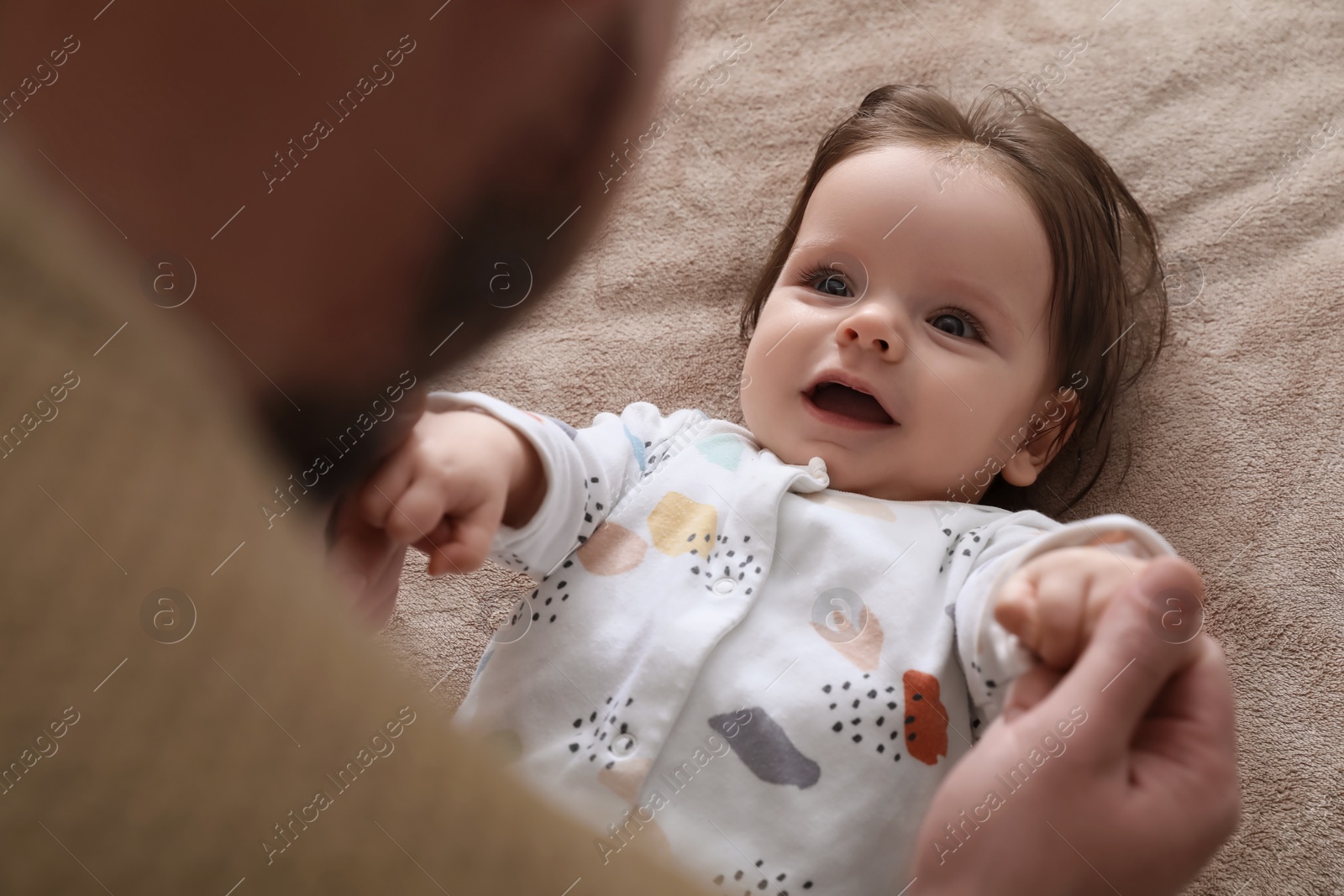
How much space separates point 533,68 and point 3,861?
6.0 inches

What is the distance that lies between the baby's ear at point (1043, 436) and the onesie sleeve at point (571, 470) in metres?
0.20

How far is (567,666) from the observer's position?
474mm

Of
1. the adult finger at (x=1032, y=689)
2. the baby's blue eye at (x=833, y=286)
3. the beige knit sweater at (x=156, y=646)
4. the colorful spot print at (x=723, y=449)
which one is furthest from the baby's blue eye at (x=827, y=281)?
the beige knit sweater at (x=156, y=646)

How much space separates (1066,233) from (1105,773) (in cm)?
39

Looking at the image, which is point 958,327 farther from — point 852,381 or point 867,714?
point 867,714

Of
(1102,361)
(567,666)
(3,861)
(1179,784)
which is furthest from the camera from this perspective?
(1102,361)

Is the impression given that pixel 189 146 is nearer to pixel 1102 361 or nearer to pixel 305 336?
pixel 305 336

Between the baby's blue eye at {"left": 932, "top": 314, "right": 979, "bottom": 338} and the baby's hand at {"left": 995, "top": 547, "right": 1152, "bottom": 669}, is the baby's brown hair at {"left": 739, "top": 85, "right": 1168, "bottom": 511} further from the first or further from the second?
the baby's hand at {"left": 995, "top": 547, "right": 1152, "bottom": 669}

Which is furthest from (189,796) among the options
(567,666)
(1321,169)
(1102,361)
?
(1321,169)

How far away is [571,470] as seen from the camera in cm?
49

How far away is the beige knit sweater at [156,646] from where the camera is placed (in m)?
0.11

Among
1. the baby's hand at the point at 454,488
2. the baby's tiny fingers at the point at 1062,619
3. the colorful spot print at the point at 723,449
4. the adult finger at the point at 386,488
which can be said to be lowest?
the colorful spot print at the point at 723,449

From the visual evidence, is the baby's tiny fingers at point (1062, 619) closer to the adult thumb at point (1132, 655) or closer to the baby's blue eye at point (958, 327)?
the adult thumb at point (1132, 655)

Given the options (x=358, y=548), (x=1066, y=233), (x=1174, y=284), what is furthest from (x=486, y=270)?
(x=1174, y=284)
